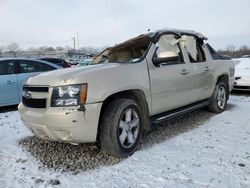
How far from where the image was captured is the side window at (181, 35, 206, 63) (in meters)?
5.16

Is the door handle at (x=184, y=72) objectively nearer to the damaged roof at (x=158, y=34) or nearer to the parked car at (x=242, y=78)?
the damaged roof at (x=158, y=34)

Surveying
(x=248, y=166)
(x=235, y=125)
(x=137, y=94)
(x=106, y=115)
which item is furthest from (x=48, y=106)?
(x=235, y=125)

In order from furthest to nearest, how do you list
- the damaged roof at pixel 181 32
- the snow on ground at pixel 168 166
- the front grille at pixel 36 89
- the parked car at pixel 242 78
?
the parked car at pixel 242 78 → the damaged roof at pixel 181 32 → the front grille at pixel 36 89 → the snow on ground at pixel 168 166

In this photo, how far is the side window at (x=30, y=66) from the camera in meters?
7.50

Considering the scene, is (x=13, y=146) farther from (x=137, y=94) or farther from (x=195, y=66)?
(x=195, y=66)

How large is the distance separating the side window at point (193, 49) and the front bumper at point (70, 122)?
2443 millimetres

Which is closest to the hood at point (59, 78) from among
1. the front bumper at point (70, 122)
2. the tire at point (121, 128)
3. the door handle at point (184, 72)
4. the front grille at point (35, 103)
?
the front grille at point (35, 103)

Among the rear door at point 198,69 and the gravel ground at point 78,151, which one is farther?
the rear door at point 198,69

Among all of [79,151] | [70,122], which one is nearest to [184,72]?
[79,151]

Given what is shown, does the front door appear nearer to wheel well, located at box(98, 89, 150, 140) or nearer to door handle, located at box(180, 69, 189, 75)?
door handle, located at box(180, 69, 189, 75)

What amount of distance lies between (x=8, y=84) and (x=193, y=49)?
15.3 feet

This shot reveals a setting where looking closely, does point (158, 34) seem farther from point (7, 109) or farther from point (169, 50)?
point (7, 109)

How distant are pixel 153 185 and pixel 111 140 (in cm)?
83

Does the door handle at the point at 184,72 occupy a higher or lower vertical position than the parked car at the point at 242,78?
higher
